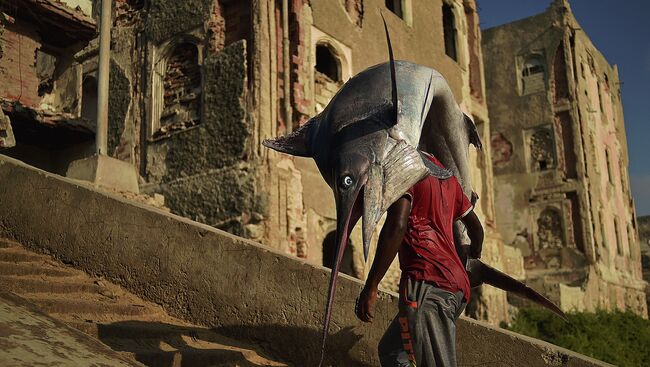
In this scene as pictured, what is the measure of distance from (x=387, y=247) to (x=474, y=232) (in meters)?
0.78

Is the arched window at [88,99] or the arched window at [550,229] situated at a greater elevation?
the arched window at [88,99]

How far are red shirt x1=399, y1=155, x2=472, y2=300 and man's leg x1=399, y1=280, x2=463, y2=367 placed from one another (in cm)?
5

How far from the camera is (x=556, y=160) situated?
25.8m

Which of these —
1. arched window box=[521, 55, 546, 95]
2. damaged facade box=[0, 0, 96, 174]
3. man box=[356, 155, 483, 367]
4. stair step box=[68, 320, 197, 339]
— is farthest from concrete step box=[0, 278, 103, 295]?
arched window box=[521, 55, 546, 95]

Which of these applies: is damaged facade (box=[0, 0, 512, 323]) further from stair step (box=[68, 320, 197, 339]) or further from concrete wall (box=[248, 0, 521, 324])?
stair step (box=[68, 320, 197, 339])

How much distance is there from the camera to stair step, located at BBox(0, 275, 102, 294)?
16.3 feet

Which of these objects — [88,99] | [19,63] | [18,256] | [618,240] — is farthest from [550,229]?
[18,256]

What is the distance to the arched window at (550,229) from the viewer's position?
25062 millimetres

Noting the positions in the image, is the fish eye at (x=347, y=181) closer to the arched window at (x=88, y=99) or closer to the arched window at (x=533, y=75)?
the arched window at (x=88, y=99)

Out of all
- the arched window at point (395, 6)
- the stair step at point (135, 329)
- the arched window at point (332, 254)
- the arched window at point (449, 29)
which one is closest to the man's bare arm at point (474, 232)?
the stair step at point (135, 329)

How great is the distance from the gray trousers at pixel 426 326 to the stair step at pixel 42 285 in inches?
121

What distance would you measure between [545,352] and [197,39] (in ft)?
33.5

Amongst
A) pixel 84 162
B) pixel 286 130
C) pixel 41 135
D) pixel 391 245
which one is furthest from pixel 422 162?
pixel 41 135

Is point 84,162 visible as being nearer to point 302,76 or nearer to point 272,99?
point 272,99
